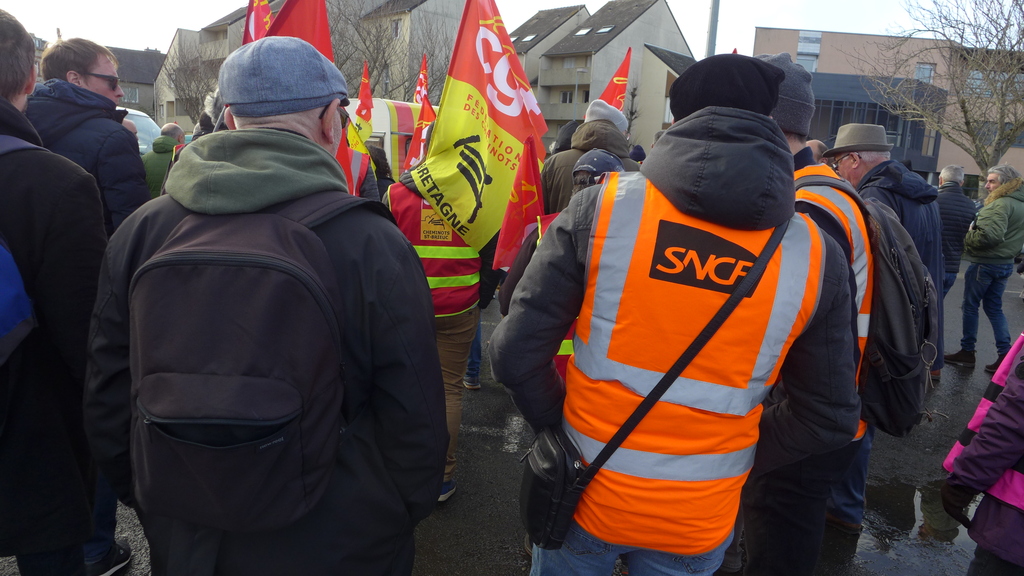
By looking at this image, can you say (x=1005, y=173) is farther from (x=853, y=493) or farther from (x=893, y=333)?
(x=893, y=333)

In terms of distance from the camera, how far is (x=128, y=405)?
1.52 meters

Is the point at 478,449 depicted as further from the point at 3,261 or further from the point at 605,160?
the point at 3,261

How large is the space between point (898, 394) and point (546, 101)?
153ft

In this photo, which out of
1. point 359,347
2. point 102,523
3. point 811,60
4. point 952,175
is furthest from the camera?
point 811,60

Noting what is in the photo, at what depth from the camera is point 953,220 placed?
6.40 metres

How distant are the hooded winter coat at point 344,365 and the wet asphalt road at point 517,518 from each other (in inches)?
62.9

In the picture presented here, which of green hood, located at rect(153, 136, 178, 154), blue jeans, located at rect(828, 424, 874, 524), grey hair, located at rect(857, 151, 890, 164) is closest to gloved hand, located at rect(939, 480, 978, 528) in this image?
blue jeans, located at rect(828, 424, 874, 524)

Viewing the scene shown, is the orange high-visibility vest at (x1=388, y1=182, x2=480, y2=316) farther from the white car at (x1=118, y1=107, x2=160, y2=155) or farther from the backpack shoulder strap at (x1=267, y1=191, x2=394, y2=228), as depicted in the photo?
the white car at (x1=118, y1=107, x2=160, y2=155)

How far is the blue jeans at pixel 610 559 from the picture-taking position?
1.72 metres

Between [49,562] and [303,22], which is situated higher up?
[303,22]

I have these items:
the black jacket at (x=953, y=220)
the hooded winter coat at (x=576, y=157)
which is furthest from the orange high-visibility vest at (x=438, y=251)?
the black jacket at (x=953, y=220)

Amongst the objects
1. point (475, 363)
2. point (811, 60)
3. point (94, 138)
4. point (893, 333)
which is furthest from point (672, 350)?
point (811, 60)

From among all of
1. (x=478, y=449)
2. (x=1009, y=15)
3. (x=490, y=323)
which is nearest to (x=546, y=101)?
(x=1009, y=15)

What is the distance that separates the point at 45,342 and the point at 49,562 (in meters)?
0.72
